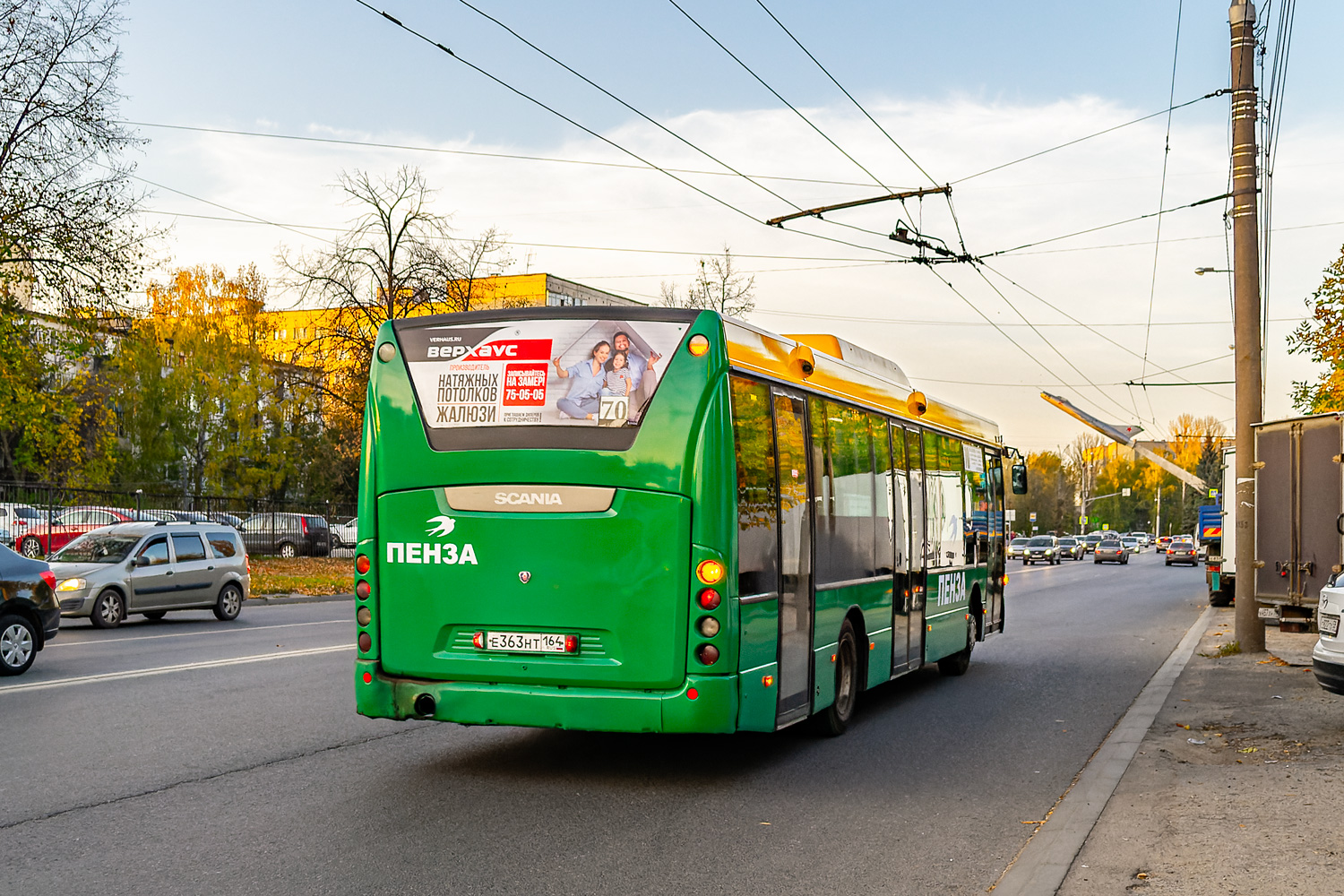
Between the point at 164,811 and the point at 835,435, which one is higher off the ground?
the point at 835,435

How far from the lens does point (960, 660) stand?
14.2 meters

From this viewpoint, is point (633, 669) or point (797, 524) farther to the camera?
Answer: point (797, 524)

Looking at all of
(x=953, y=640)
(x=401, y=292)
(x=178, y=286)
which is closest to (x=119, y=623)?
(x=953, y=640)

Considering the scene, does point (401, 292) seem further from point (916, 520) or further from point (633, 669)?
point (633, 669)

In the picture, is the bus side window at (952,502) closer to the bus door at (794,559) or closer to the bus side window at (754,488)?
the bus door at (794,559)

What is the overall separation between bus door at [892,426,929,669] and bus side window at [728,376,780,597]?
355 centimetres

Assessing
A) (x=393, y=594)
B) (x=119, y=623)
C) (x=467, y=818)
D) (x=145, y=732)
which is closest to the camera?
(x=467, y=818)

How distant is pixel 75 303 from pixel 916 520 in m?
22.2

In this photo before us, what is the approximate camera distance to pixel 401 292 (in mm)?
37344

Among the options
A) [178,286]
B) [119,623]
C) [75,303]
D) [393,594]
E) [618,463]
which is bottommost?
[119,623]

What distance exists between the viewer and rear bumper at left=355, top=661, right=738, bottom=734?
7285 millimetres

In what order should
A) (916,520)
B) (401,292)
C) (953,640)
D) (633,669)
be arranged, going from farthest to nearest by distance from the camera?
1. (401,292)
2. (953,640)
3. (916,520)
4. (633,669)

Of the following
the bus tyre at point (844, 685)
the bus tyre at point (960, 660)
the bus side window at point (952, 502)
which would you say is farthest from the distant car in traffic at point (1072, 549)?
the bus tyre at point (844, 685)

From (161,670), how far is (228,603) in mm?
9048
